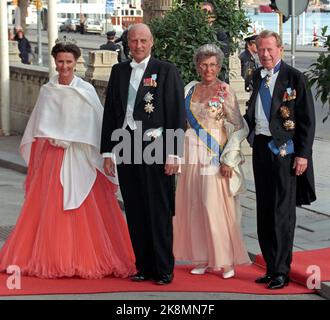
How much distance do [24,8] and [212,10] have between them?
48508 mm

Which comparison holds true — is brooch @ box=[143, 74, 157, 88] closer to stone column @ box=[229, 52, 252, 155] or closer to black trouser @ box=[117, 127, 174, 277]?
black trouser @ box=[117, 127, 174, 277]

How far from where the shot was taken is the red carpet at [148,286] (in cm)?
755

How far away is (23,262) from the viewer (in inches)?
320

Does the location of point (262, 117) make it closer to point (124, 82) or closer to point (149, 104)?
point (149, 104)

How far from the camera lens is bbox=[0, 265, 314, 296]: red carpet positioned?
7.55m

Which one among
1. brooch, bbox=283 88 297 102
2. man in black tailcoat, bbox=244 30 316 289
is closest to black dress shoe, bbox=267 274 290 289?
man in black tailcoat, bbox=244 30 316 289

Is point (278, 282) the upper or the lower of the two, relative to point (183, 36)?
lower

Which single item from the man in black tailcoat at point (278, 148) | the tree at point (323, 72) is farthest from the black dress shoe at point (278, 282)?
the tree at point (323, 72)

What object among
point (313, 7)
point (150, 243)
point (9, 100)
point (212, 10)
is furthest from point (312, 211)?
point (313, 7)

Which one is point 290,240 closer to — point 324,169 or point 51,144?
point 51,144

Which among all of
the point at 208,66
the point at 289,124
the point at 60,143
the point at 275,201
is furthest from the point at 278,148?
the point at 60,143

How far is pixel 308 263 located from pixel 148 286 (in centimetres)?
134

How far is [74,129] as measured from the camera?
8.12 meters

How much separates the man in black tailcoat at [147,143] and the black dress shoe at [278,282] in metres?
0.75
